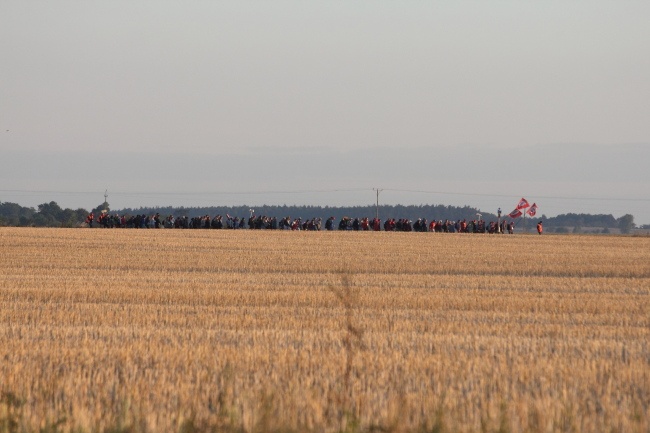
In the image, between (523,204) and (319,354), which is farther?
(523,204)

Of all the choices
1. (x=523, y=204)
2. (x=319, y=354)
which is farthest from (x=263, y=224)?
(x=319, y=354)

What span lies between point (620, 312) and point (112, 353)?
35.0 feet

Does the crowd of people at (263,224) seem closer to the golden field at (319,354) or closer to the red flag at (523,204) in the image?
the red flag at (523,204)

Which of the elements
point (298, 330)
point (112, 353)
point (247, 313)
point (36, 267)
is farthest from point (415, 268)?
point (112, 353)

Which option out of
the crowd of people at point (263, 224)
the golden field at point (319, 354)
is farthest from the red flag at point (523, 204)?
the golden field at point (319, 354)

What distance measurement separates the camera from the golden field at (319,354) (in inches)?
355

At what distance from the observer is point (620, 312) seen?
19172 millimetres

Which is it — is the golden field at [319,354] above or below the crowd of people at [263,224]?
below

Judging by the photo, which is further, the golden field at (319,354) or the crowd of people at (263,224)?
the crowd of people at (263,224)

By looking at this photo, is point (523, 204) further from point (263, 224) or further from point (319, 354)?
point (319, 354)

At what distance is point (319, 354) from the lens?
12.5 metres

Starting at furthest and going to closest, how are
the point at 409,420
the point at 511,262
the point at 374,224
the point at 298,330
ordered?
the point at 374,224
the point at 511,262
the point at 298,330
the point at 409,420

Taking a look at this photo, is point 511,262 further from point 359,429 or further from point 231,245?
point 359,429

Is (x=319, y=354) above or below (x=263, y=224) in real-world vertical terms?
below
